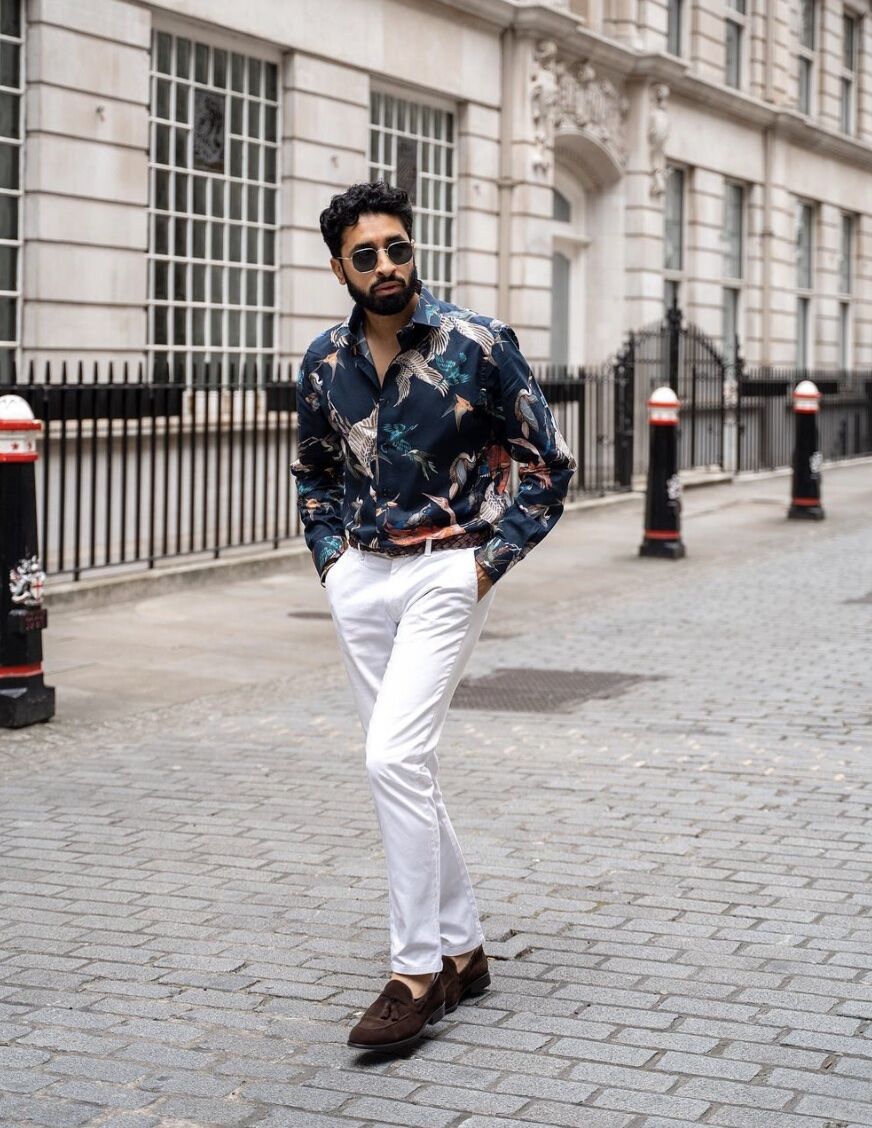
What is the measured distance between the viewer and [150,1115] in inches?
150

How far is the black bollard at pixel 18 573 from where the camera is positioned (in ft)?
26.2

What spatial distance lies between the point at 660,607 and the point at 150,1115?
8889mm

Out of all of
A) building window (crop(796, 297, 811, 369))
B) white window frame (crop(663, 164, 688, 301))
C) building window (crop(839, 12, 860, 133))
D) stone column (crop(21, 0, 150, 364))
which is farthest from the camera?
building window (crop(839, 12, 860, 133))

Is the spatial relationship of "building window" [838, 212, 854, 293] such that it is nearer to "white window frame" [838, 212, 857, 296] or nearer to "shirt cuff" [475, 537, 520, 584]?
"white window frame" [838, 212, 857, 296]

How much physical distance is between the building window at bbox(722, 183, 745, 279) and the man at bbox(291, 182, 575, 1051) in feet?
76.9

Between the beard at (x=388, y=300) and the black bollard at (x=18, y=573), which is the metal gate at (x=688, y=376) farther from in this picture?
the beard at (x=388, y=300)

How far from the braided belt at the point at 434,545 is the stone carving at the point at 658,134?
19.8 meters

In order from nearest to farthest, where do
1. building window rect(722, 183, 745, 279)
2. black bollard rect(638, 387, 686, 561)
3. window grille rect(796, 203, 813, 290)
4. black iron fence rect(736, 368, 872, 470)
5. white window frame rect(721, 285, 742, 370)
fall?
black bollard rect(638, 387, 686, 561), black iron fence rect(736, 368, 872, 470), white window frame rect(721, 285, 742, 370), building window rect(722, 183, 745, 279), window grille rect(796, 203, 813, 290)

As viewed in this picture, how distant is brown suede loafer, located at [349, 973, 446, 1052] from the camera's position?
4.13 metres

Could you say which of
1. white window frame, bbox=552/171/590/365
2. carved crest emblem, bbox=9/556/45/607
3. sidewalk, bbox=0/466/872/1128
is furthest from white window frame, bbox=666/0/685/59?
carved crest emblem, bbox=9/556/45/607

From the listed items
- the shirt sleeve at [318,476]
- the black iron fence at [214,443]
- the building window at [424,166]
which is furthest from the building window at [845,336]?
the shirt sleeve at [318,476]

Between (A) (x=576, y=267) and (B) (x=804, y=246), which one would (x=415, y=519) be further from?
(B) (x=804, y=246)

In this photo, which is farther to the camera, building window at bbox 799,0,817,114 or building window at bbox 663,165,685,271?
building window at bbox 799,0,817,114

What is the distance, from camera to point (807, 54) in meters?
29.9
